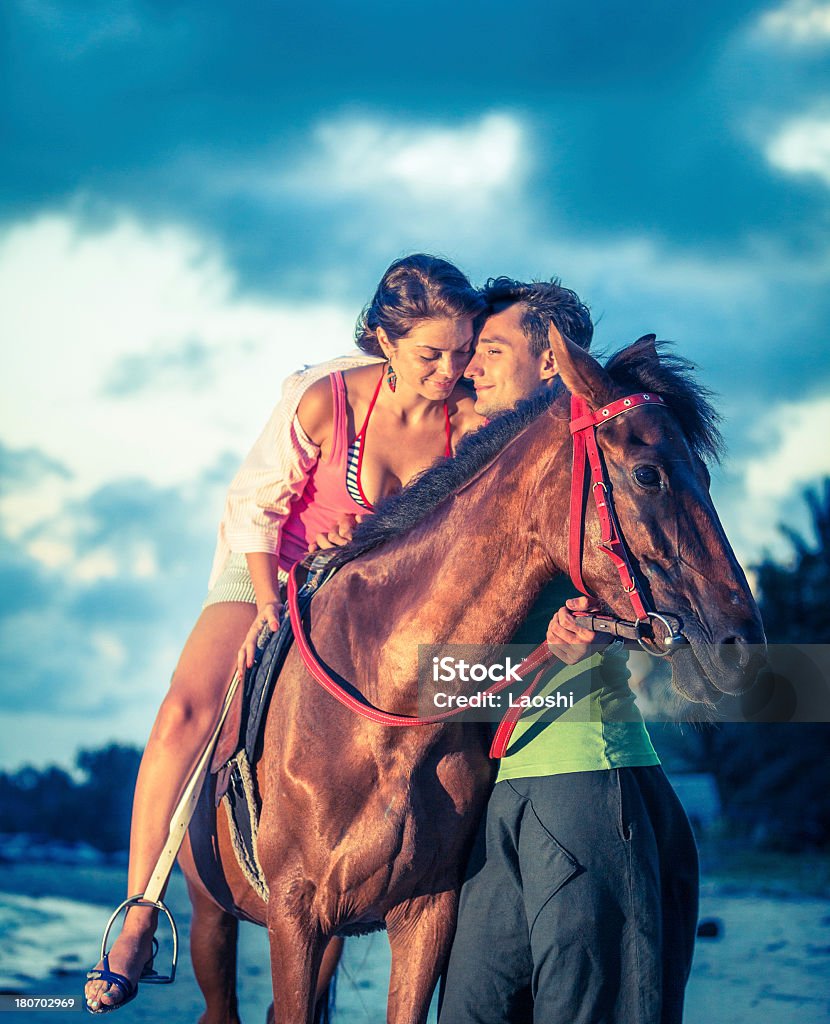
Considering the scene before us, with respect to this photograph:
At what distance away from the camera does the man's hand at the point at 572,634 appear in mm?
2217

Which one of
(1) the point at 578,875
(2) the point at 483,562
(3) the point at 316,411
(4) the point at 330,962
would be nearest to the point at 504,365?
(3) the point at 316,411

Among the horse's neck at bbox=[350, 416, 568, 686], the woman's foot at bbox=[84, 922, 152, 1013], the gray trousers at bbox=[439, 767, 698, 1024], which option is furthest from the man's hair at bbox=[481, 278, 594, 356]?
the woman's foot at bbox=[84, 922, 152, 1013]

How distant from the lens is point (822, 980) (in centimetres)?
718

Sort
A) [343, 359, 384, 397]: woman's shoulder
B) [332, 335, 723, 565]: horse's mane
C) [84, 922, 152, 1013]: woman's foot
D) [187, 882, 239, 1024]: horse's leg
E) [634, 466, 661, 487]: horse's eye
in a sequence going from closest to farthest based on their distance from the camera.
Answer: [634, 466, 661, 487]: horse's eye, [332, 335, 723, 565]: horse's mane, [84, 922, 152, 1013]: woman's foot, [343, 359, 384, 397]: woman's shoulder, [187, 882, 239, 1024]: horse's leg

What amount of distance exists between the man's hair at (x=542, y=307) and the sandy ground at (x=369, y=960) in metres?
2.58

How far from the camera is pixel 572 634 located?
7.37 ft

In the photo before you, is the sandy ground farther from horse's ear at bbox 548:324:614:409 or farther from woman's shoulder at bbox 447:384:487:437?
horse's ear at bbox 548:324:614:409

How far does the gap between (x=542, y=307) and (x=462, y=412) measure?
15.9 inches

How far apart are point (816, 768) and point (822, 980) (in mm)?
6400

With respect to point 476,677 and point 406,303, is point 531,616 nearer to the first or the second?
point 476,677

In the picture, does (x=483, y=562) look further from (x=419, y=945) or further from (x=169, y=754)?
(x=169, y=754)

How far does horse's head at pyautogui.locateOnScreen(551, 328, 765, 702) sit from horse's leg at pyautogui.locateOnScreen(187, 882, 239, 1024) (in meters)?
2.45

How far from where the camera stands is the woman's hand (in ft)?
9.45

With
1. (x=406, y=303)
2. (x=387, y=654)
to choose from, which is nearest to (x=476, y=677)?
(x=387, y=654)
